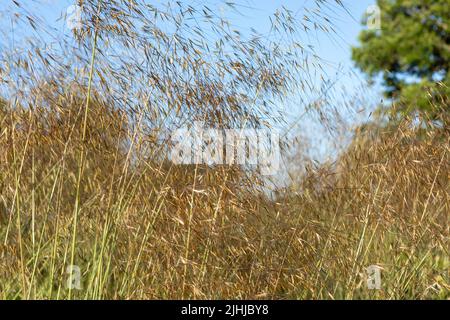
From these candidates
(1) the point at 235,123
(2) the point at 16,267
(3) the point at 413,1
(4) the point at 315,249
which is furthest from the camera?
(3) the point at 413,1

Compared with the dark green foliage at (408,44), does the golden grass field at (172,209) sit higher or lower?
lower

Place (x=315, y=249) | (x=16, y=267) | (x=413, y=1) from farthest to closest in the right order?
(x=413, y=1) → (x=315, y=249) → (x=16, y=267)

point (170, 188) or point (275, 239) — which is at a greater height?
point (170, 188)

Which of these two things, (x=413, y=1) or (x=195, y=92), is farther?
(x=413, y=1)

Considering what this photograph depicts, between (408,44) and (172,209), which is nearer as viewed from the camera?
(172,209)

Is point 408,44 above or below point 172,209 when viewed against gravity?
above

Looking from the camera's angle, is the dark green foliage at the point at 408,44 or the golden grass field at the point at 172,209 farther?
the dark green foliage at the point at 408,44

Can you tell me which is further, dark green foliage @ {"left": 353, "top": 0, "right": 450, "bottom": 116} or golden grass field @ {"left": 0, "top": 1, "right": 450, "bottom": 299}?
dark green foliage @ {"left": 353, "top": 0, "right": 450, "bottom": 116}

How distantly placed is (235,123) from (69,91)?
797 millimetres

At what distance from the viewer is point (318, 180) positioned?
3.31 meters

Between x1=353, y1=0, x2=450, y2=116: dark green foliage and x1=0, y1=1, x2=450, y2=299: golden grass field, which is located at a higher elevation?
x1=353, y1=0, x2=450, y2=116: dark green foliage

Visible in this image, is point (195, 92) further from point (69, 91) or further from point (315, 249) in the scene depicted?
point (315, 249)

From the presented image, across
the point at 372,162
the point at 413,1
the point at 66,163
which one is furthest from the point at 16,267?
the point at 413,1

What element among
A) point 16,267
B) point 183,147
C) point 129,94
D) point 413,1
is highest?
point 413,1
